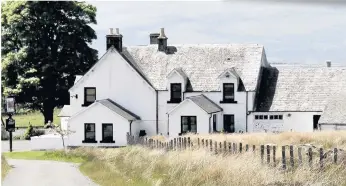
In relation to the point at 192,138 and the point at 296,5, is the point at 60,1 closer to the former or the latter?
the point at 296,5

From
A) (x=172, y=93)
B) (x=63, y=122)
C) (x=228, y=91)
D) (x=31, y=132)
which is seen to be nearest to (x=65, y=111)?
(x=63, y=122)

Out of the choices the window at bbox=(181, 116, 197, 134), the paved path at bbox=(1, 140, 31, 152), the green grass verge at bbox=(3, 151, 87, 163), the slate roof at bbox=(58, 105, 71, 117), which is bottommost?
the green grass verge at bbox=(3, 151, 87, 163)

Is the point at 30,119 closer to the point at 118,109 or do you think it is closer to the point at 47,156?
the point at 47,156

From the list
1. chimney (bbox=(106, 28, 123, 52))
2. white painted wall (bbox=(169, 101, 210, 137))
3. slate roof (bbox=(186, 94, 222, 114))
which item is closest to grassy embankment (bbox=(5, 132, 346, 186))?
white painted wall (bbox=(169, 101, 210, 137))

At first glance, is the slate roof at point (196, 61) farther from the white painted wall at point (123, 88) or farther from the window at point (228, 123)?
the window at point (228, 123)

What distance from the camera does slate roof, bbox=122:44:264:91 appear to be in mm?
3941

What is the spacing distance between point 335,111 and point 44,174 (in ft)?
5.00

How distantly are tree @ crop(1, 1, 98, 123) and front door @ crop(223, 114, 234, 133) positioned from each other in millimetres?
1213

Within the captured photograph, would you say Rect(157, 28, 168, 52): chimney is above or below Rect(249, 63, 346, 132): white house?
above

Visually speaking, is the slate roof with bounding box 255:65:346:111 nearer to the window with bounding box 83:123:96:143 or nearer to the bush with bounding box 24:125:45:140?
the window with bounding box 83:123:96:143

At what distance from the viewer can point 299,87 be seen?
4344mm

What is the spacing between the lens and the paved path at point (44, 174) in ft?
11.0

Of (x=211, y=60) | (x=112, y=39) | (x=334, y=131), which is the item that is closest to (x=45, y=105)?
(x=112, y=39)

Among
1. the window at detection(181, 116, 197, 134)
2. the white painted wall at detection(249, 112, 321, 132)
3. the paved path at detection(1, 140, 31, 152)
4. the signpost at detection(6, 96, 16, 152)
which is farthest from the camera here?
the window at detection(181, 116, 197, 134)
